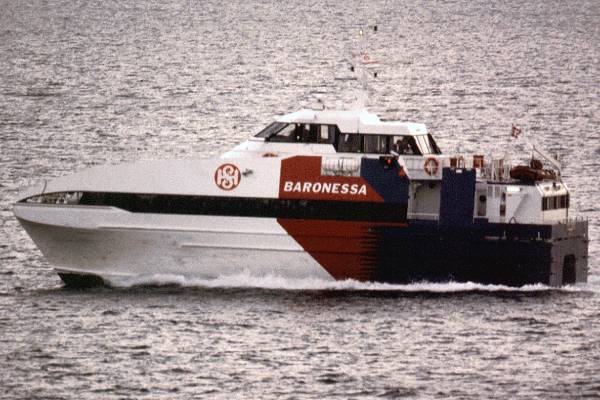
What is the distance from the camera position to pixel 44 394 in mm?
53844

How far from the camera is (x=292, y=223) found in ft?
212

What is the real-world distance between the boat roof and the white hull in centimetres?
364

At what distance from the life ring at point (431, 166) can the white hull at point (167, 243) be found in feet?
14.8

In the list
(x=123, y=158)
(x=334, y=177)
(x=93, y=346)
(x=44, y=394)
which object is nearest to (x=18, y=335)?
(x=93, y=346)

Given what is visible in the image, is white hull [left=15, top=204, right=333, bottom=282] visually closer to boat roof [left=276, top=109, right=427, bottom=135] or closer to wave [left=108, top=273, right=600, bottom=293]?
wave [left=108, top=273, right=600, bottom=293]

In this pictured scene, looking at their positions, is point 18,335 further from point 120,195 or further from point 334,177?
point 334,177

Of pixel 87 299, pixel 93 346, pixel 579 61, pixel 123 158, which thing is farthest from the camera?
pixel 579 61

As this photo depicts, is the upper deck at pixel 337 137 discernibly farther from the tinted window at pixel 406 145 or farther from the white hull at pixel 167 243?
the white hull at pixel 167 243

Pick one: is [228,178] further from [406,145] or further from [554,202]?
[554,202]

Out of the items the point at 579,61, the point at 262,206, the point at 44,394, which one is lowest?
the point at 44,394

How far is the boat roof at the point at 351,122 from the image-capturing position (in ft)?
216

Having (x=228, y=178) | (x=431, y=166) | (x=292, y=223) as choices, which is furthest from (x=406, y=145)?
(x=228, y=178)

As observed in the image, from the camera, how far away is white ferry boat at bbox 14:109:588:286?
64.8m

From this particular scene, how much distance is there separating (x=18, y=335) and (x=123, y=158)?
3720 cm
